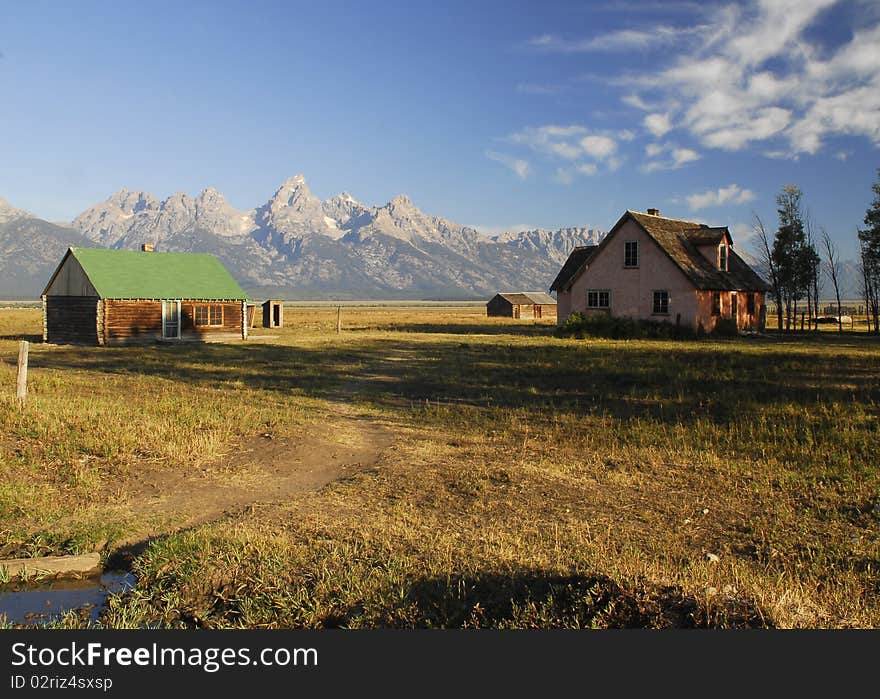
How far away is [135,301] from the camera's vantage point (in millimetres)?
39406

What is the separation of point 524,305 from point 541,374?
2763 inches

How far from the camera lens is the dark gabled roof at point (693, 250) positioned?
3916 cm

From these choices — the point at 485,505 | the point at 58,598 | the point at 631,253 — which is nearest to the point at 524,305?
the point at 631,253

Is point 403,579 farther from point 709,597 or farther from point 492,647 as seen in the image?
point 709,597

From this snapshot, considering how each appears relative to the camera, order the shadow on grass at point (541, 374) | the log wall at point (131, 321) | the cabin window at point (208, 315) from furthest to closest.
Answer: the cabin window at point (208, 315), the log wall at point (131, 321), the shadow on grass at point (541, 374)

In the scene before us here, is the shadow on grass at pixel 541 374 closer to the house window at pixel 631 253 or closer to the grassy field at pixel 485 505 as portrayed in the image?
the grassy field at pixel 485 505

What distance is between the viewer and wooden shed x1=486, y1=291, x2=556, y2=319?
90938 millimetres

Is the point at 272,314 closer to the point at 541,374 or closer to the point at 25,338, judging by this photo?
the point at 25,338

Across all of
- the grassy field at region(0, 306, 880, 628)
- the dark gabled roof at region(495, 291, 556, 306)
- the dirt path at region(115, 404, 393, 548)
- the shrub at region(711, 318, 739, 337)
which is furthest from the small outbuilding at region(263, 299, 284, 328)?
the dirt path at region(115, 404, 393, 548)

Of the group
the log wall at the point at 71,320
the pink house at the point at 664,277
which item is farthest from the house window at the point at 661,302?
the log wall at the point at 71,320

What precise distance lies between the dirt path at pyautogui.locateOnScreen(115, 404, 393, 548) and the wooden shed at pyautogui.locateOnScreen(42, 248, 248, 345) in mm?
30309

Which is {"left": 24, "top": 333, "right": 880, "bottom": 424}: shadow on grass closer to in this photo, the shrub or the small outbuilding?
the shrub

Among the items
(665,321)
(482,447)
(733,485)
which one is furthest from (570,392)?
(665,321)

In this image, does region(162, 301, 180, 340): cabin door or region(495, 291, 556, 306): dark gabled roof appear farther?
region(495, 291, 556, 306): dark gabled roof
